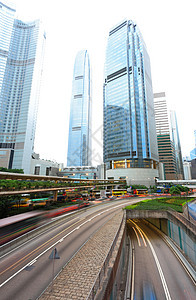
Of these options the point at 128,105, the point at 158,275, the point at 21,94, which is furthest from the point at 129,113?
the point at 158,275

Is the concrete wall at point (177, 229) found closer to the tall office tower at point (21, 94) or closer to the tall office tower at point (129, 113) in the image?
the tall office tower at point (129, 113)

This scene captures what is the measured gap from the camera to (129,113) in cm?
10894

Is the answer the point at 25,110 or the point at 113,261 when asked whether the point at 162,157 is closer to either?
the point at 25,110

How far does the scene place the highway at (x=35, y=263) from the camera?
31.0 ft

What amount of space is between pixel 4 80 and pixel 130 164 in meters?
128

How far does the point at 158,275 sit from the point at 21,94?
139 meters

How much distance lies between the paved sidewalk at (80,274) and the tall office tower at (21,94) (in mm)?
106609

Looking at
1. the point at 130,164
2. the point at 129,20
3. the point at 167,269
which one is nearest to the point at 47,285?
the point at 167,269

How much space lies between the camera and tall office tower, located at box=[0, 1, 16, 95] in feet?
400

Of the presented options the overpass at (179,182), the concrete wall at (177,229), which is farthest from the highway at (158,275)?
the overpass at (179,182)

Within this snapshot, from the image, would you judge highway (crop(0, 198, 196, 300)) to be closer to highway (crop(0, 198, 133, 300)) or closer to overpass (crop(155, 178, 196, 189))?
highway (crop(0, 198, 133, 300))

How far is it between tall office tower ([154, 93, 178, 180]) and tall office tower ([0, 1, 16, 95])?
170 metres

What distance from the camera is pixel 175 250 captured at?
74.4ft

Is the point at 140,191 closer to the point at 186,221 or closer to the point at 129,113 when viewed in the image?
the point at 129,113
